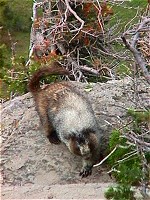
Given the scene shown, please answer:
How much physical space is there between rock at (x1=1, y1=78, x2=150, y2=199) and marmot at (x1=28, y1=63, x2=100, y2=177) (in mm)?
145

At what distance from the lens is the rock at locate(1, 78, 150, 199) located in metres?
6.32

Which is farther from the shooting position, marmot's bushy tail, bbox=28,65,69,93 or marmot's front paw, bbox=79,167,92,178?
marmot's bushy tail, bbox=28,65,69,93

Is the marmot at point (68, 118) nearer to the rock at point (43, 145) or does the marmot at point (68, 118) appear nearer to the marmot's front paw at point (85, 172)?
the marmot's front paw at point (85, 172)

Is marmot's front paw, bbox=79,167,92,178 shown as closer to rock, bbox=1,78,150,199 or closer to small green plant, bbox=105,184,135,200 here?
rock, bbox=1,78,150,199

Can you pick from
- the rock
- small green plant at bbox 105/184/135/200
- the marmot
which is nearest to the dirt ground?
the rock

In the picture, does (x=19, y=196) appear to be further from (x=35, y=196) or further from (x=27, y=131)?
(x=27, y=131)

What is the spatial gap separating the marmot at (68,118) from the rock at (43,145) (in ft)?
0.48

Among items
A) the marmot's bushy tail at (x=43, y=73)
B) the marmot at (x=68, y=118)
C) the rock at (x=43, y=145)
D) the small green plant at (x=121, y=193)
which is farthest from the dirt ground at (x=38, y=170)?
the small green plant at (x=121, y=193)

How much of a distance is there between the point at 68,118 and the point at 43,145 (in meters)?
0.54

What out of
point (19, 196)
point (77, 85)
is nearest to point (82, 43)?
point (77, 85)

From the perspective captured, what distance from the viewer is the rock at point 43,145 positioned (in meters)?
6.32

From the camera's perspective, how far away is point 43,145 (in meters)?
6.77

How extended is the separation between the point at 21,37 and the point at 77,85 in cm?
1094

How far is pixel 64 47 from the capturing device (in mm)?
11281
